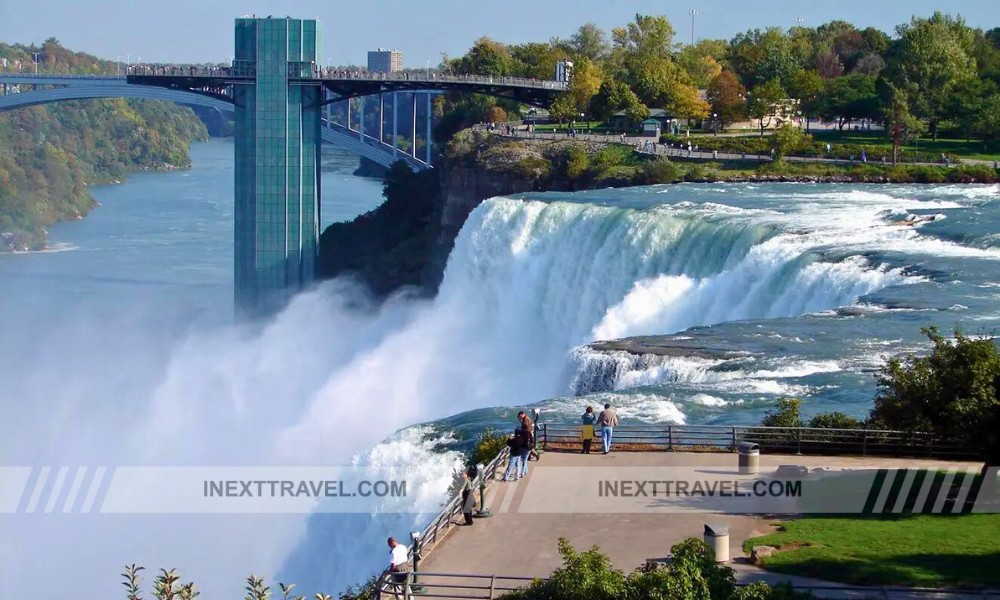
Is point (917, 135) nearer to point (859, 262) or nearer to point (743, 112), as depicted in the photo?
point (743, 112)

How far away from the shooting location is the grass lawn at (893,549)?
14438 mm

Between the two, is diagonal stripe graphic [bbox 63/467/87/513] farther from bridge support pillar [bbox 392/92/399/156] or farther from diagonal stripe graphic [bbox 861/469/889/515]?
bridge support pillar [bbox 392/92/399/156]

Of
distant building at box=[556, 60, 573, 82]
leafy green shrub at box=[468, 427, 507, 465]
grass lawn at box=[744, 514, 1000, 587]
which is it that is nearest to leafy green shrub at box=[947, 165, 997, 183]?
distant building at box=[556, 60, 573, 82]

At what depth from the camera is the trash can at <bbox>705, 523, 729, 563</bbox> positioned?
1474cm

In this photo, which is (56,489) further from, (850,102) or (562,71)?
(562,71)

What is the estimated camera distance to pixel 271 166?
59719 mm

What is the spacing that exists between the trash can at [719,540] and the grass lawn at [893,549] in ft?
1.36

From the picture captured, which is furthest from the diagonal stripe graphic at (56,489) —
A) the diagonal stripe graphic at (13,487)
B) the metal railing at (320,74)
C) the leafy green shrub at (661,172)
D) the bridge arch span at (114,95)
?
the bridge arch span at (114,95)

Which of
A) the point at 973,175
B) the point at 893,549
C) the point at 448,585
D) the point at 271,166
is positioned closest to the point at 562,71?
the point at 271,166

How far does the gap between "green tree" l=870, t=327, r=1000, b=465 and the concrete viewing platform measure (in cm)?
64

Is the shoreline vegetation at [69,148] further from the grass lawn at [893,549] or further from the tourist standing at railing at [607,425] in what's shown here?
the grass lawn at [893,549]

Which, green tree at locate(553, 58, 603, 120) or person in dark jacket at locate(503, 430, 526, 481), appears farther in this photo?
green tree at locate(553, 58, 603, 120)

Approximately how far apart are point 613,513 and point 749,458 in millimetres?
2064

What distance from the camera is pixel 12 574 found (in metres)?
30.8
